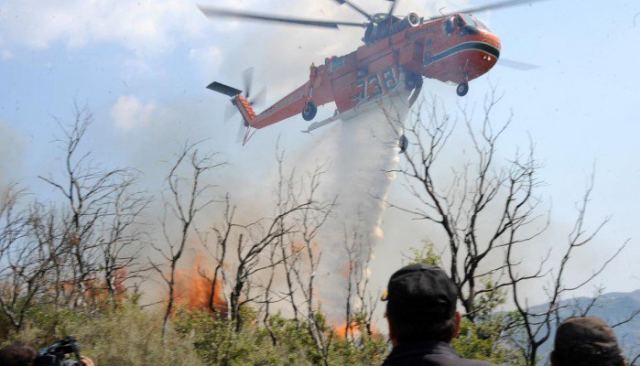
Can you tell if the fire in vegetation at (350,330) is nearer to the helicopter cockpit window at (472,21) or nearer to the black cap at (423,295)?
the helicopter cockpit window at (472,21)

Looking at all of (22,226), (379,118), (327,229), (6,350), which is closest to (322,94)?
(379,118)

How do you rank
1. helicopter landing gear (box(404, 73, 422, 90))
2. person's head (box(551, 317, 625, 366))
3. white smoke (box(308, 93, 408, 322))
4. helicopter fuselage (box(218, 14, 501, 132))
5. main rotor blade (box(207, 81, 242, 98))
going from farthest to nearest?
main rotor blade (box(207, 81, 242, 98))
white smoke (box(308, 93, 408, 322))
helicopter landing gear (box(404, 73, 422, 90))
helicopter fuselage (box(218, 14, 501, 132))
person's head (box(551, 317, 625, 366))

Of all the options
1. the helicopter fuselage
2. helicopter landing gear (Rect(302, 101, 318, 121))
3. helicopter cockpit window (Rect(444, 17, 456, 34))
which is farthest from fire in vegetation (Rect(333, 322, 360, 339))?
helicopter cockpit window (Rect(444, 17, 456, 34))

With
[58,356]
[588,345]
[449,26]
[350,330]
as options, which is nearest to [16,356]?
[58,356]

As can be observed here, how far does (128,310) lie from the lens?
16.4 m

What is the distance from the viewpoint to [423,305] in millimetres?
3094

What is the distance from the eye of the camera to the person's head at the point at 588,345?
320 cm

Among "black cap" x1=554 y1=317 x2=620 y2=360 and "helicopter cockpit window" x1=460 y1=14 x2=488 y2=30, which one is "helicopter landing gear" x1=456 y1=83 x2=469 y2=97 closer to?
"helicopter cockpit window" x1=460 y1=14 x2=488 y2=30

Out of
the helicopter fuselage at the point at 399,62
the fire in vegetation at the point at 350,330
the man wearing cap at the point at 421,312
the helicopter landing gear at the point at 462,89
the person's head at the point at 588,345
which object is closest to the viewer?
the man wearing cap at the point at 421,312

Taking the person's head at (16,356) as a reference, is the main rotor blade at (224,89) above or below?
above

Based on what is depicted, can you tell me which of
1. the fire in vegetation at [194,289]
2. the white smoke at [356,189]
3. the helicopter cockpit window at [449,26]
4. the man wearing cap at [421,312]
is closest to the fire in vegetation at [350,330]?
the white smoke at [356,189]

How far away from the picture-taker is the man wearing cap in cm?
308

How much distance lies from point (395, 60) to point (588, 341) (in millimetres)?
29485

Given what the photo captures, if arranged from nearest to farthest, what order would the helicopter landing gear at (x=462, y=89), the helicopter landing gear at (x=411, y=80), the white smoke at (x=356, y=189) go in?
the helicopter landing gear at (x=462, y=89), the helicopter landing gear at (x=411, y=80), the white smoke at (x=356, y=189)
